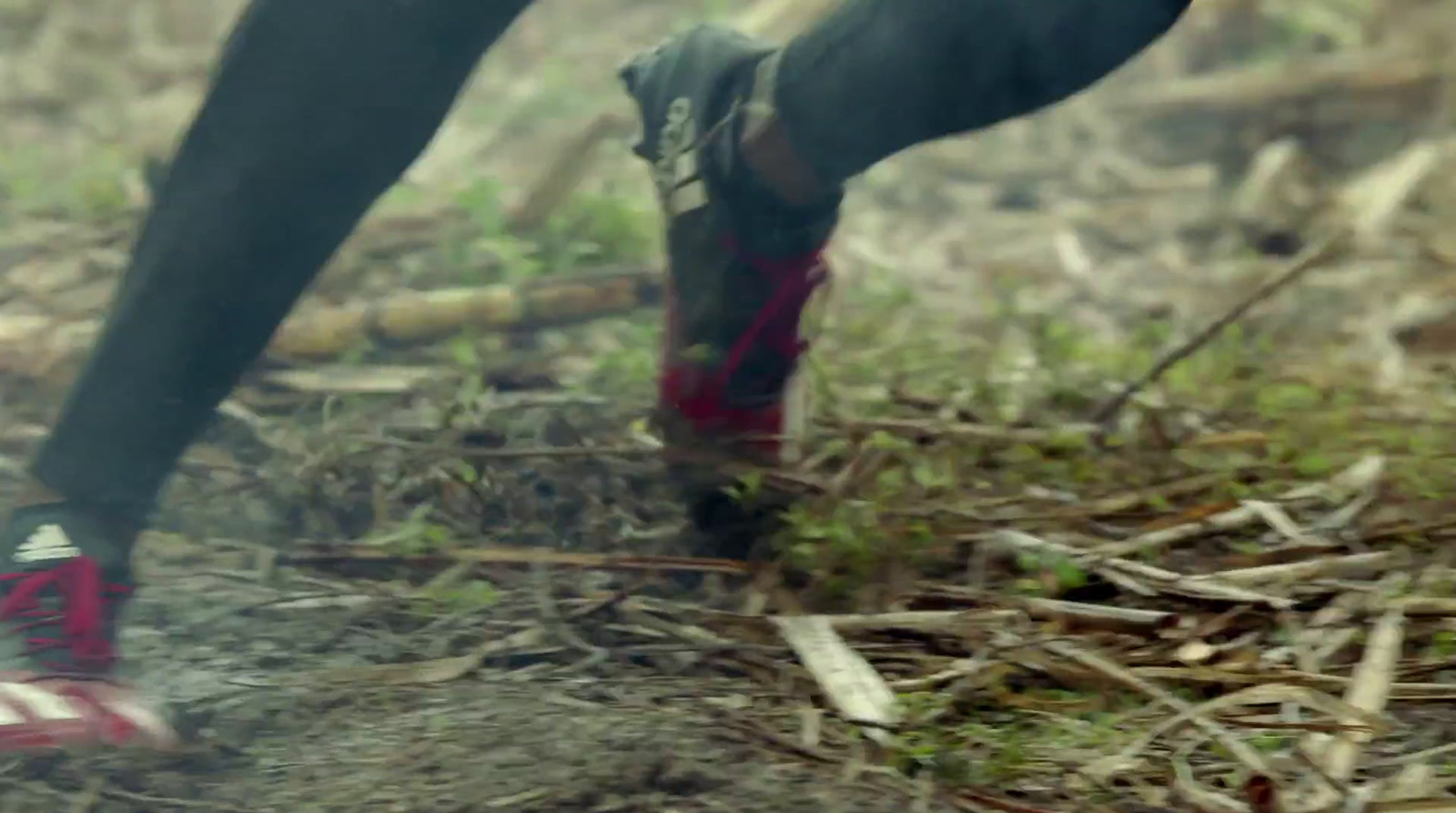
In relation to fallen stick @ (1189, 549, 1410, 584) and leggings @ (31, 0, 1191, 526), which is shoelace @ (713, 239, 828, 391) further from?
fallen stick @ (1189, 549, 1410, 584)

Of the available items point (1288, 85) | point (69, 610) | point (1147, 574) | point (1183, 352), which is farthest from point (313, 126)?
point (1288, 85)

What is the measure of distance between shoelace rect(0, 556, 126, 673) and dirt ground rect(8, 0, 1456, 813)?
28mm

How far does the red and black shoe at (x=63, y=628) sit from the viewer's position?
83 centimetres

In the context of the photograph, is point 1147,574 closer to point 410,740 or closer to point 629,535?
point 629,535

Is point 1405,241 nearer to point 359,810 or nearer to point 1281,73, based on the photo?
point 1281,73

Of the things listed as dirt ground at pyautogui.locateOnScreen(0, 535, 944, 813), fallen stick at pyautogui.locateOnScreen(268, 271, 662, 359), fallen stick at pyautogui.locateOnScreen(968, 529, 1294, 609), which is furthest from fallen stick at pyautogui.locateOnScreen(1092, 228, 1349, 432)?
dirt ground at pyautogui.locateOnScreen(0, 535, 944, 813)

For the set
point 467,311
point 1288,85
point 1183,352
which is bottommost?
point 1183,352

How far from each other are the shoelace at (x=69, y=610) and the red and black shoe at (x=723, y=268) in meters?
0.39

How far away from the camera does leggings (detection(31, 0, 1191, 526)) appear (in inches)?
33.8

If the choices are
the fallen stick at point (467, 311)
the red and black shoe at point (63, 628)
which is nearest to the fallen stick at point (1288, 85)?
the fallen stick at point (467, 311)

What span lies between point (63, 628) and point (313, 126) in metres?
0.32

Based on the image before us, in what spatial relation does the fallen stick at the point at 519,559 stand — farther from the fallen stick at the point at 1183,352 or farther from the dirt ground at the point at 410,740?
the fallen stick at the point at 1183,352

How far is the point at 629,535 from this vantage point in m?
1.10

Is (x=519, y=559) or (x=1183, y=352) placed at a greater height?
(x=1183, y=352)
